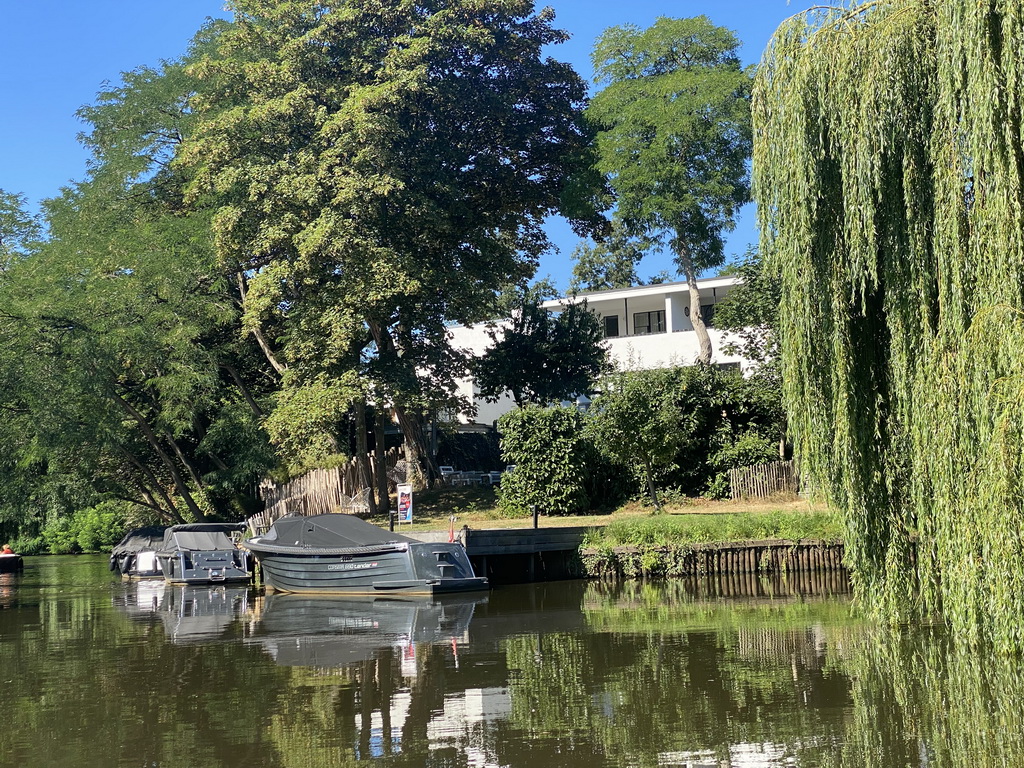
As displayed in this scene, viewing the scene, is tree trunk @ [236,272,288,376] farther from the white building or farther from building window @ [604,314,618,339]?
building window @ [604,314,618,339]

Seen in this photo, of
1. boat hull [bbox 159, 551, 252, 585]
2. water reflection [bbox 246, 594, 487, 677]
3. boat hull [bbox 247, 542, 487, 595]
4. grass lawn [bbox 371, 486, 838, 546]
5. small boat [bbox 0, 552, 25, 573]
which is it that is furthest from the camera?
small boat [bbox 0, 552, 25, 573]

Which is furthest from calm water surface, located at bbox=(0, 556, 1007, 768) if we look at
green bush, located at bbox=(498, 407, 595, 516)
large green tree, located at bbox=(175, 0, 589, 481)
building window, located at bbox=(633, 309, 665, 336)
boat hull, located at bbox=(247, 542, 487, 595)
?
building window, located at bbox=(633, 309, 665, 336)

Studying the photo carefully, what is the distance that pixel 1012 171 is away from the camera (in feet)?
34.3

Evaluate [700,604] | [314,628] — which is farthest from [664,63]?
[314,628]

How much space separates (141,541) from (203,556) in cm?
674

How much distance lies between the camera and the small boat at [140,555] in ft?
105

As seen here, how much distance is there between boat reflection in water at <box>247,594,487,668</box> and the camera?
15039 mm

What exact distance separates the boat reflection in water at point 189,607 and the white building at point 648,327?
18.8m

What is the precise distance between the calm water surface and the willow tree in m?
1.56

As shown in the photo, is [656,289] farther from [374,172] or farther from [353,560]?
[353,560]

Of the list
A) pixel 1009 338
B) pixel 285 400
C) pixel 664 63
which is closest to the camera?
pixel 1009 338

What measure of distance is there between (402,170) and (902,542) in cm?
2325

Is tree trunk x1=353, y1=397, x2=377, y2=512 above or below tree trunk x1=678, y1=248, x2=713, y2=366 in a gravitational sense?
below

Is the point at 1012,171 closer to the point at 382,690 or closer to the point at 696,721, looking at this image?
the point at 696,721
